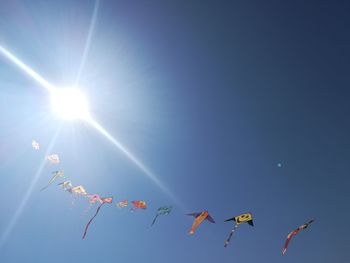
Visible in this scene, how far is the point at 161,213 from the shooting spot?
3241 centimetres

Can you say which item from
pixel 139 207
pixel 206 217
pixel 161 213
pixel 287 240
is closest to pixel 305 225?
pixel 287 240

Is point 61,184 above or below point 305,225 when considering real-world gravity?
below

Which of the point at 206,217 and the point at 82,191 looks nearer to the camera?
the point at 206,217

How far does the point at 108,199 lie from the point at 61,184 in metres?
5.13

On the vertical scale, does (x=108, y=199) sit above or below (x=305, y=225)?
below

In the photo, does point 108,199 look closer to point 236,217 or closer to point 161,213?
point 161,213

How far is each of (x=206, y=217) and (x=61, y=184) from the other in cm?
1527

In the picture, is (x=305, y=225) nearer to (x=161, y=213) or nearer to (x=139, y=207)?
(x=161, y=213)

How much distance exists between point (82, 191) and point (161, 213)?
27.8 ft

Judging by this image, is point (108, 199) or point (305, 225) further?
point (108, 199)

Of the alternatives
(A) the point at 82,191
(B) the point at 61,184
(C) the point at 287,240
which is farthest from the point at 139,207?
(C) the point at 287,240

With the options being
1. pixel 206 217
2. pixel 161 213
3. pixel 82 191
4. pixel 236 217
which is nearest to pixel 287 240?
pixel 236 217

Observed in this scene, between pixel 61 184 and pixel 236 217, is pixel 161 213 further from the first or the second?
pixel 61 184

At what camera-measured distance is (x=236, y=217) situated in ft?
91.6
